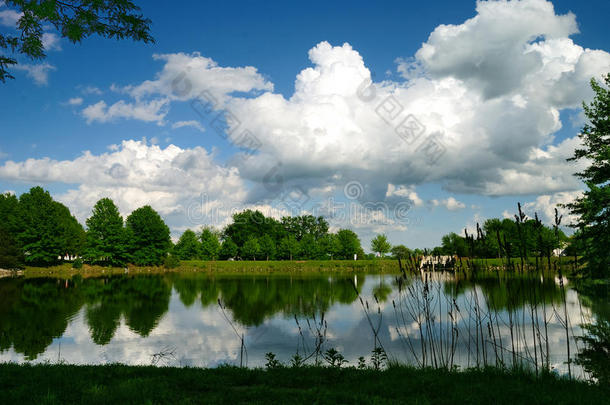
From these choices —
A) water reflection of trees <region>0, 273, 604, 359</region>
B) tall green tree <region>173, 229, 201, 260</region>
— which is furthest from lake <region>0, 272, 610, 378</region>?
tall green tree <region>173, 229, 201, 260</region>

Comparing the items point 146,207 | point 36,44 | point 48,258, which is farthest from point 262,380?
point 146,207

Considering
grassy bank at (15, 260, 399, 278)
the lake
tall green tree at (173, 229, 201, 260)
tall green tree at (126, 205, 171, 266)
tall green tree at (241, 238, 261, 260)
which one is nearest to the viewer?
the lake

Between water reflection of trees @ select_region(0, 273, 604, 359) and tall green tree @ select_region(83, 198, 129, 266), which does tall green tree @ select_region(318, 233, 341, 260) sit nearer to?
tall green tree @ select_region(83, 198, 129, 266)

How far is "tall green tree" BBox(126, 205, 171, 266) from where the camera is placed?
73.4 meters

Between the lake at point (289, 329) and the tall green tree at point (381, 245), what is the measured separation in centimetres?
7291

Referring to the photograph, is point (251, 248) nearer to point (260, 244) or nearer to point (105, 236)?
point (260, 244)

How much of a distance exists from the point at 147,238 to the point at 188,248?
53.5 feet

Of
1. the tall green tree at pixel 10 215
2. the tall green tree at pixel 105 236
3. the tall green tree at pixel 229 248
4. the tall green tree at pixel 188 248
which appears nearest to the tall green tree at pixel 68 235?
the tall green tree at pixel 105 236

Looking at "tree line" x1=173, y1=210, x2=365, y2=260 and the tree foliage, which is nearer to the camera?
the tree foliage

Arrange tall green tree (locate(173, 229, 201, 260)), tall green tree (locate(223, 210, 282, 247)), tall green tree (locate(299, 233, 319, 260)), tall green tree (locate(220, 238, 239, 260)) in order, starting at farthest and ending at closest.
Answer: tall green tree (locate(223, 210, 282, 247)) → tall green tree (locate(220, 238, 239, 260)) → tall green tree (locate(299, 233, 319, 260)) → tall green tree (locate(173, 229, 201, 260))

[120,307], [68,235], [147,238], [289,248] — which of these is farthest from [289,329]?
[289,248]

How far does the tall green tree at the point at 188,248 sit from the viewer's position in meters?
89.6

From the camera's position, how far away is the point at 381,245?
100812mm

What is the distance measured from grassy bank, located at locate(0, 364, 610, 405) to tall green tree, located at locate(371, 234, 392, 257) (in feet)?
308
